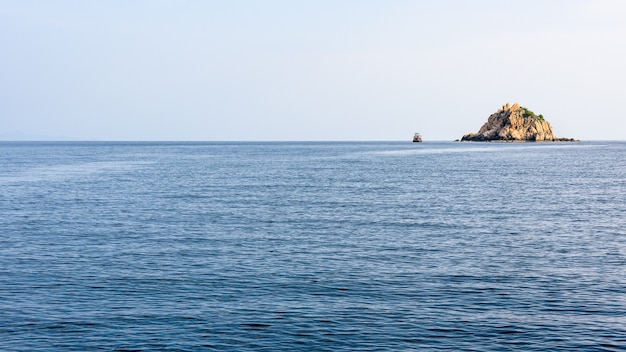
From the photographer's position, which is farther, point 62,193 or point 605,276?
point 62,193

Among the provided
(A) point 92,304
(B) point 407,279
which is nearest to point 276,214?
(B) point 407,279

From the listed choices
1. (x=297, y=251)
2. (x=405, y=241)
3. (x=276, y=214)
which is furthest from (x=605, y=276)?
(x=276, y=214)

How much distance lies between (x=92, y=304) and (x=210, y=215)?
87.4ft

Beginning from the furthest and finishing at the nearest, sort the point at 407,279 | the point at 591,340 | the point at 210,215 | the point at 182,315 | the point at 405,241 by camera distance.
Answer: the point at 210,215 < the point at 405,241 < the point at 407,279 < the point at 182,315 < the point at 591,340

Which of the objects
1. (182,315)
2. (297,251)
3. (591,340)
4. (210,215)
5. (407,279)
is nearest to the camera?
(591,340)

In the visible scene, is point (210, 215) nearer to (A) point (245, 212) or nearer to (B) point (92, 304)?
(A) point (245, 212)

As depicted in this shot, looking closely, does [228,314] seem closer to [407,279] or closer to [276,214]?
[407,279]

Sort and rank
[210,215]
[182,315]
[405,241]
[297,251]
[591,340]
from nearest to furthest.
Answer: [591,340], [182,315], [297,251], [405,241], [210,215]

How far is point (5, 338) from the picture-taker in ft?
68.5

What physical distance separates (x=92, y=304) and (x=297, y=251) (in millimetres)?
13080

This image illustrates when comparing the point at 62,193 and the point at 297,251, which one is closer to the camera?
the point at 297,251

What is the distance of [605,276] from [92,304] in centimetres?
2189

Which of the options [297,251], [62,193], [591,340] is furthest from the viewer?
[62,193]

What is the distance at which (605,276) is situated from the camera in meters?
29.1
